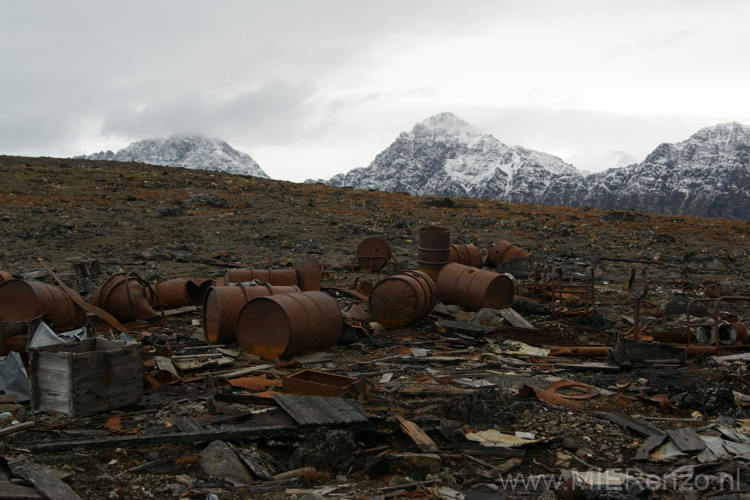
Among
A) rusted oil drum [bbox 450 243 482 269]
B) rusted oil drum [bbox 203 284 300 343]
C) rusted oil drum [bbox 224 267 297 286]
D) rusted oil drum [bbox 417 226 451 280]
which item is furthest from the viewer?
rusted oil drum [bbox 450 243 482 269]

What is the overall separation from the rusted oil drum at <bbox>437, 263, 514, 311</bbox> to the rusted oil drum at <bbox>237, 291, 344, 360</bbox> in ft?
11.8

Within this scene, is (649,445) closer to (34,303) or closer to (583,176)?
(34,303)

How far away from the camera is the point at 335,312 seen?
818 cm

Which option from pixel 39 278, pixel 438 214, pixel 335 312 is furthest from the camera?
pixel 438 214

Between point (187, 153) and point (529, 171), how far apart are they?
339 feet

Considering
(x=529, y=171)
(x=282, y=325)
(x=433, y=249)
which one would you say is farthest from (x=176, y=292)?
(x=529, y=171)

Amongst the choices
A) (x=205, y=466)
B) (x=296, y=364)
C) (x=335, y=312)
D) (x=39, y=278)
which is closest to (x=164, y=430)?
(x=205, y=466)

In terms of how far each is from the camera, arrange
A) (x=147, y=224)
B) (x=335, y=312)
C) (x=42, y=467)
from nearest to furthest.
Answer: (x=42, y=467)
(x=335, y=312)
(x=147, y=224)

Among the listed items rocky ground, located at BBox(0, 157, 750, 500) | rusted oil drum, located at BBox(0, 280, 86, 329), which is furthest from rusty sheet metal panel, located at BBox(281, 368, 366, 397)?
rusted oil drum, located at BBox(0, 280, 86, 329)

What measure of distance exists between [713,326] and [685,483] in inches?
168

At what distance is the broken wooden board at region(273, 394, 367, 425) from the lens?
4672mm

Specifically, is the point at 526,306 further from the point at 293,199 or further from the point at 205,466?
the point at 293,199

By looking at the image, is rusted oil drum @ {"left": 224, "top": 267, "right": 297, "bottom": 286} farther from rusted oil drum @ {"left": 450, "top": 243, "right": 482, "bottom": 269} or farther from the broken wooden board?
rusted oil drum @ {"left": 450, "top": 243, "right": 482, "bottom": 269}

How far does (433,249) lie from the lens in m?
12.0
